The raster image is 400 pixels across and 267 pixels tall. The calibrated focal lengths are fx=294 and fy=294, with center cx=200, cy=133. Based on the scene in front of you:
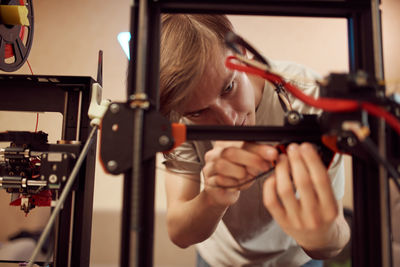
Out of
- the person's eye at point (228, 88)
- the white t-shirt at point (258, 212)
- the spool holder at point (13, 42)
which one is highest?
the spool holder at point (13, 42)

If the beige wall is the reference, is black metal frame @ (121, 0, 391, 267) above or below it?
below

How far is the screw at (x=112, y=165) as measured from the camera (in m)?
0.50

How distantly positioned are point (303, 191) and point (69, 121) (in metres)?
0.70

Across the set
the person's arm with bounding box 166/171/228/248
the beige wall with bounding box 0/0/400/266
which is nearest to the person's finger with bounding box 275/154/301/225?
the person's arm with bounding box 166/171/228/248

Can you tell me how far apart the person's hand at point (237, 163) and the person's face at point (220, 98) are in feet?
0.55

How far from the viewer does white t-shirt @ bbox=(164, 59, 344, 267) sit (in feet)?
3.23

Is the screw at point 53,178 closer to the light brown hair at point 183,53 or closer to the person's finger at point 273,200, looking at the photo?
the light brown hair at point 183,53

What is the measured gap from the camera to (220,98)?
0.74 meters

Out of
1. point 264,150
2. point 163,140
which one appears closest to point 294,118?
point 264,150

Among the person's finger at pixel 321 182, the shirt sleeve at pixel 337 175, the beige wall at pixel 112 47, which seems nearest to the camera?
the person's finger at pixel 321 182

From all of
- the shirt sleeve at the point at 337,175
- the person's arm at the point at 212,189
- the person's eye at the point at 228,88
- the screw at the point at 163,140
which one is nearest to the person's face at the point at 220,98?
the person's eye at the point at 228,88

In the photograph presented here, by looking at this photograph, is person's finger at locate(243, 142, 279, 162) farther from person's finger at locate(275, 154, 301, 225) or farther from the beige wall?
the beige wall

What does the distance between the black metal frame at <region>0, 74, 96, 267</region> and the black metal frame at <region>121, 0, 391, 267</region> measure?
1.22 ft

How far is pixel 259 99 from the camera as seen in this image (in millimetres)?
982
